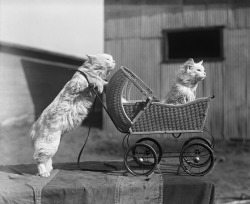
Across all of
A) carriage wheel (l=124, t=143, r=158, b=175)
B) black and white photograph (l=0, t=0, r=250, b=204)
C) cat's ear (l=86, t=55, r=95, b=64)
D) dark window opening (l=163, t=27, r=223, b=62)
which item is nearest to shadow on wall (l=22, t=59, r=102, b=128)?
black and white photograph (l=0, t=0, r=250, b=204)

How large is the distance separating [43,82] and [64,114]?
941 centimetres

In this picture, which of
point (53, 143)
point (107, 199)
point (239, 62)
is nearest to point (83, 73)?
point (53, 143)

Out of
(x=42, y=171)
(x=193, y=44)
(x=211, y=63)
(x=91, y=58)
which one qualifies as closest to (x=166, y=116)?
(x=91, y=58)

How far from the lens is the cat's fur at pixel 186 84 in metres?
3.40

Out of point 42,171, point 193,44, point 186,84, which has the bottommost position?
point 42,171

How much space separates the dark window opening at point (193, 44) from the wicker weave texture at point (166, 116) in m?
7.13

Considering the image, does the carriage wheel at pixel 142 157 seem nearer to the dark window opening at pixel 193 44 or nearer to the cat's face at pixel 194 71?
the cat's face at pixel 194 71

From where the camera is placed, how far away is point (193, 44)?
10867mm

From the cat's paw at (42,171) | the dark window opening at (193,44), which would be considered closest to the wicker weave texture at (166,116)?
the cat's paw at (42,171)

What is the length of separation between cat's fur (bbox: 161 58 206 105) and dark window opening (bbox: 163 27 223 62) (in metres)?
6.90

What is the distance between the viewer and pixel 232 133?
33.2 feet

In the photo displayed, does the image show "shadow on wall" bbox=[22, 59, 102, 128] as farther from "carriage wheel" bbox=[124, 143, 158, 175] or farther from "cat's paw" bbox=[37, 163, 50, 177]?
"cat's paw" bbox=[37, 163, 50, 177]

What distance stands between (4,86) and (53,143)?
8.84m

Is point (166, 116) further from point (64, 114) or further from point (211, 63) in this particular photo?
point (211, 63)
